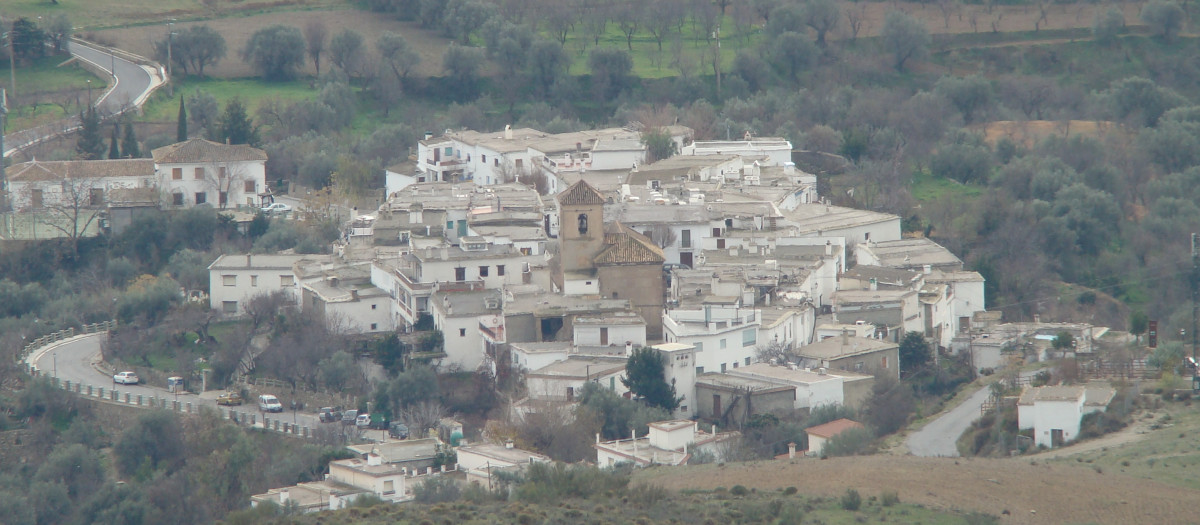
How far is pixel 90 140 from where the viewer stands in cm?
6378

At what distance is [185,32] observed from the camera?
251 ft

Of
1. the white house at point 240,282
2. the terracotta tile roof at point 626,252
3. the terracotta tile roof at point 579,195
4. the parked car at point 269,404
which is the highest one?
the terracotta tile roof at point 579,195

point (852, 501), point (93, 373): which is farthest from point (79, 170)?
point (852, 501)

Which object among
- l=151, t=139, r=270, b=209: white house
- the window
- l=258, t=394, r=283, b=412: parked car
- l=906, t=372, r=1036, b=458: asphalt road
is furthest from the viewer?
l=151, t=139, r=270, b=209: white house

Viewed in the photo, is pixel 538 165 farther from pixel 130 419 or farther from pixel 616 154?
pixel 130 419

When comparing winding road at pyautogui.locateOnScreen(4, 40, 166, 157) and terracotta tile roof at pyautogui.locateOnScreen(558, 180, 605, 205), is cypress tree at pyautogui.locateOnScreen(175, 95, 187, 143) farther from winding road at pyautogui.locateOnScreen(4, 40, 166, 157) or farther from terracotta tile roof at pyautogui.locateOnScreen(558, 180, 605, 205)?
terracotta tile roof at pyautogui.locateOnScreen(558, 180, 605, 205)

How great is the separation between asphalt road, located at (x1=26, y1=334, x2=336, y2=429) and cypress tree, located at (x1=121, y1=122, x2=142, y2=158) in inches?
581

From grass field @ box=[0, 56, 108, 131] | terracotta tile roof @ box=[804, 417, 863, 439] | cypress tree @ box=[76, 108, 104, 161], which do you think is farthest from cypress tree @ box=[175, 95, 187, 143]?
terracotta tile roof @ box=[804, 417, 863, 439]

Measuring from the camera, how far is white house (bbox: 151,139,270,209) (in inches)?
2302

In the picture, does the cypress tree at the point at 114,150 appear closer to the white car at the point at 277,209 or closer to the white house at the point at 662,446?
the white car at the point at 277,209

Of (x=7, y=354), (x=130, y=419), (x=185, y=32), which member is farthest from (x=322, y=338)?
(x=185, y=32)

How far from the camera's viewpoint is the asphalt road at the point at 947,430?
37.5 m

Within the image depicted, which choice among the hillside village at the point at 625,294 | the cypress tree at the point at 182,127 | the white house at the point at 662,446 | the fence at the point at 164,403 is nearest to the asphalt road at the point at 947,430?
the hillside village at the point at 625,294

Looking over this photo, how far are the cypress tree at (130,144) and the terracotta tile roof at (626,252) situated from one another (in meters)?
22.3
